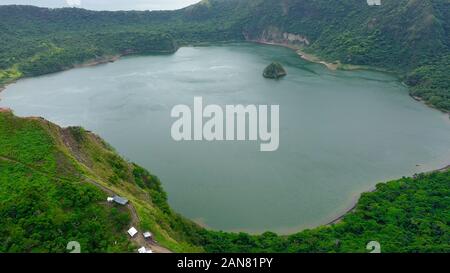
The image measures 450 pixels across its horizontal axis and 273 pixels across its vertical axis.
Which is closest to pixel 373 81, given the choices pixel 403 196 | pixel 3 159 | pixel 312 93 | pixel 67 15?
pixel 312 93

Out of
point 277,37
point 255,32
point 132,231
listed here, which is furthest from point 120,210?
point 255,32

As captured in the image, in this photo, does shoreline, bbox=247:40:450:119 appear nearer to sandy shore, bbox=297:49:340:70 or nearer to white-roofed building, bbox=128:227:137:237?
sandy shore, bbox=297:49:340:70

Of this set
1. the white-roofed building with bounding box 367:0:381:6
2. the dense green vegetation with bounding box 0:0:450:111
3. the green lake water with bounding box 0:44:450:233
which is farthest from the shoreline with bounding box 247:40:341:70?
the white-roofed building with bounding box 367:0:381:6

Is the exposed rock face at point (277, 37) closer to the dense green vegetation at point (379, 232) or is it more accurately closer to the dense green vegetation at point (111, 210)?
the dense green vegetation at point (111, 210)

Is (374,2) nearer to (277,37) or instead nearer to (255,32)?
(277,37)

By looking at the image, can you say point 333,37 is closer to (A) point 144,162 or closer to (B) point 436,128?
(B) point 436,128
